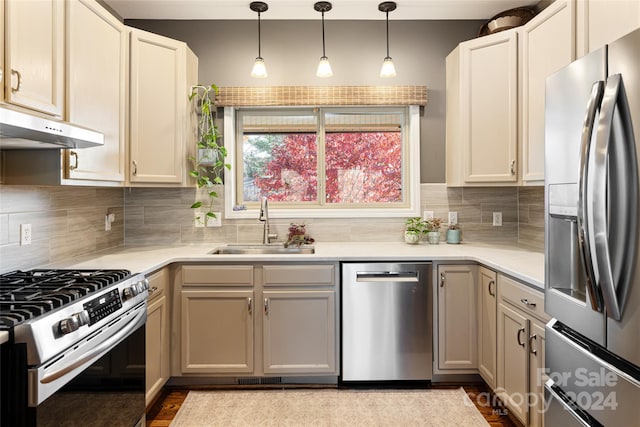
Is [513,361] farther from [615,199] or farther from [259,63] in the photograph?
[259,63]

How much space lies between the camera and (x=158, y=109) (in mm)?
2674

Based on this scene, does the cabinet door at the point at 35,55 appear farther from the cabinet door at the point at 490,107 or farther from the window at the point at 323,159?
the cabinet door at the point at 490,107

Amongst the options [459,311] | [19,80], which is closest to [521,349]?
[459,311]

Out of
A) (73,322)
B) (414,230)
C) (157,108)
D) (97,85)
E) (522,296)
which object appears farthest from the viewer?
(414,230)

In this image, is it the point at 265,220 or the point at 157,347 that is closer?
the point at 157,347

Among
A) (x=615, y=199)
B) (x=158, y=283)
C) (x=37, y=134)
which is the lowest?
(x=158, y=283)

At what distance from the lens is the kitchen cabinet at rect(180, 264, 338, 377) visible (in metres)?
2.54

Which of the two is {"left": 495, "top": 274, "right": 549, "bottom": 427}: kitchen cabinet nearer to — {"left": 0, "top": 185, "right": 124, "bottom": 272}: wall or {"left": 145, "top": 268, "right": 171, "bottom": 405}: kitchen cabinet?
{"left": 145, "top": 268, "right": 171, "bottom": 405}: kitchen cabinet

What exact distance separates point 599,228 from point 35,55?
2190 millimetres

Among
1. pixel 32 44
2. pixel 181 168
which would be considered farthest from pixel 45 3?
pixel 181 168

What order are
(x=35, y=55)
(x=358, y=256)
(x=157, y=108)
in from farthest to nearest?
(x=157, y=108)
(x=358, y=256)
(x=35, y=55)

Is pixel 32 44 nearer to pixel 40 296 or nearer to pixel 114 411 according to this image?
pixel 40 296

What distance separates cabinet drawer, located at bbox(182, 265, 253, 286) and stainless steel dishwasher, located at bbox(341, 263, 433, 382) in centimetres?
62

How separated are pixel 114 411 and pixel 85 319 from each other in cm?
48
